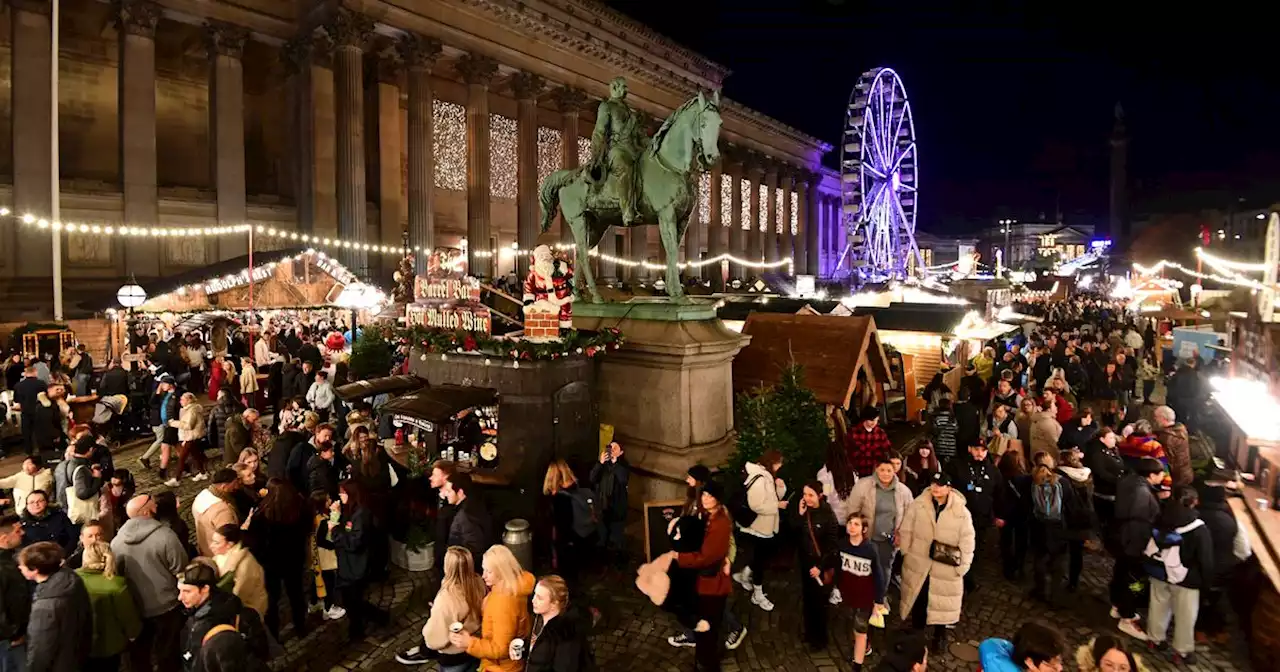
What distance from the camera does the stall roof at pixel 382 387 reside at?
9.17 meters

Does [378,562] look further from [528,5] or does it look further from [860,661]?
[528,5]

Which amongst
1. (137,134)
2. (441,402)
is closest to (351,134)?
(137,134)

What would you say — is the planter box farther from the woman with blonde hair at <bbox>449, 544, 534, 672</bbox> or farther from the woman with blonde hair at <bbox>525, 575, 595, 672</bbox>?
the woman with blonde hair at <bbox>525, 575, 595, 672</bbox>

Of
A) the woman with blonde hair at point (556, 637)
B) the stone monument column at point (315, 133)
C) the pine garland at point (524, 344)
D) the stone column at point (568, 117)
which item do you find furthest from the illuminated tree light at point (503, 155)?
the woman with blonde hair at point (556, 637)

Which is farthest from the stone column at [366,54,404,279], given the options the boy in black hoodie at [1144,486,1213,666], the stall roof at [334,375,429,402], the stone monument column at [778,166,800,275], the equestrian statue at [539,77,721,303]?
the stone monument column at [778,166,800,275]

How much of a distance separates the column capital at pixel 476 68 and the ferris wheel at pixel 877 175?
706 inches

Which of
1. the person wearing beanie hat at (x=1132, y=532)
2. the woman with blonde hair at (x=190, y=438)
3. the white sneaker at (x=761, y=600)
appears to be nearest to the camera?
the person wearing beanie hat at (x=1132, y=532)

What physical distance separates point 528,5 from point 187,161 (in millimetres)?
17296

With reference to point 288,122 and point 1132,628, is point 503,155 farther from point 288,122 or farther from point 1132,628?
point 1132,628

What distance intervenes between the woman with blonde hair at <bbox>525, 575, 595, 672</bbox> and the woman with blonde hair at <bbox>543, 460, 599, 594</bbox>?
2.85m

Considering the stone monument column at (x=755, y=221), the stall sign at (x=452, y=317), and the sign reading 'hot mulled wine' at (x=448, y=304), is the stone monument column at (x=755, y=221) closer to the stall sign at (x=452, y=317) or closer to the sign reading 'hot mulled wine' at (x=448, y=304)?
the sign reading 'hot mulled wine' at (x=448, y=304)

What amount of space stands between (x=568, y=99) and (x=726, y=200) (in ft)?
68.8

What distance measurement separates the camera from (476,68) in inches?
1262

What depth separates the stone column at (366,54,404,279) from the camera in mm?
29641
